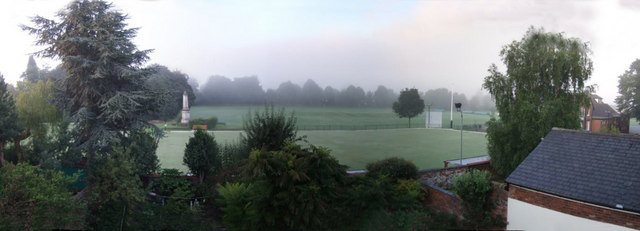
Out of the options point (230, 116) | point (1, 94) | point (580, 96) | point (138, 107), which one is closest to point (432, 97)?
point (580, 96)

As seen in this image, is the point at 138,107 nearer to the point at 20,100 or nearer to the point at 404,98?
the point at 20,100

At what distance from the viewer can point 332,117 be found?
24.9m

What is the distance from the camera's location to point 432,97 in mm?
27719

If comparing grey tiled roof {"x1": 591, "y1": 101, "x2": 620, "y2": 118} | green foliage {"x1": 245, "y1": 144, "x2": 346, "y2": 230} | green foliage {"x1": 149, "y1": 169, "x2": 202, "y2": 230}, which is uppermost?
grey tiled roof {"x1": 591, "y1": 101, "x2": 620, "y2": 118}

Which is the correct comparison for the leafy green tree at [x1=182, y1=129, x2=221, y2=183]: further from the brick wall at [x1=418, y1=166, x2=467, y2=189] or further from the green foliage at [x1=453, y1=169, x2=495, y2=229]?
the green foliage at [x1=453, y1=169, x2=495, y2=229]

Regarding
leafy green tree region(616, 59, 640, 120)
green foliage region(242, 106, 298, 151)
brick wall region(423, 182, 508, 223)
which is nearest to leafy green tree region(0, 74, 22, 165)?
green foliage region(242, 106, 298, 151)

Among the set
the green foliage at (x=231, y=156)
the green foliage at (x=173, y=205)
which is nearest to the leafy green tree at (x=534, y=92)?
the green foliage at (x=231, y=156)

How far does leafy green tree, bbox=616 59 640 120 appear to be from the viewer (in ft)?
90.2

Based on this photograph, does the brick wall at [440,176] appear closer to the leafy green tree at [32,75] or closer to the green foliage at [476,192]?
the green foliage at [476,192]

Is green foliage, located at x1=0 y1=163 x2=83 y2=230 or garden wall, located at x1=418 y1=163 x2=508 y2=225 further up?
green foliage, located at x1=0 y1=163 x2=83 y2=230

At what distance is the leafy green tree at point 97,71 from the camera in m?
11.8

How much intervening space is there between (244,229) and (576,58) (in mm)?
15038

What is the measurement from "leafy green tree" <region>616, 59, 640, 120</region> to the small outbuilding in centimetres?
2640

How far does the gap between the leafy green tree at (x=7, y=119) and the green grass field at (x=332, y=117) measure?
8.05 m
